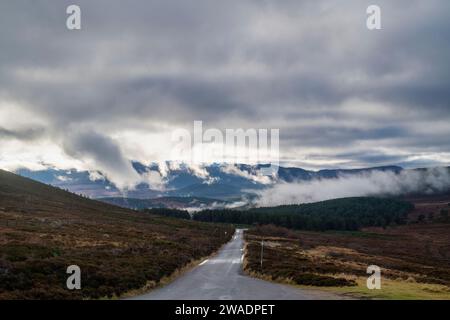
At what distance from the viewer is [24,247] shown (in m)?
44.2

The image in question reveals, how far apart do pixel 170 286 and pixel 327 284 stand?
1233 centimetres

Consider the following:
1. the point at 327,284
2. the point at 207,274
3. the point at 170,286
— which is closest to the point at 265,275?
the point at 207,274
